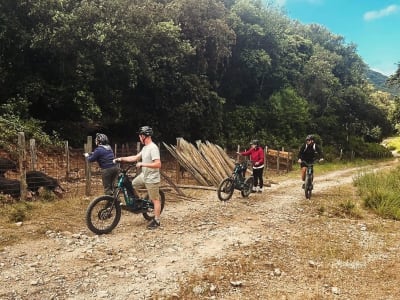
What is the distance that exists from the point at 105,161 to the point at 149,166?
1.22 meters

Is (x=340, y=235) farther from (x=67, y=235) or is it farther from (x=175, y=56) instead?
(x=175, y=56)

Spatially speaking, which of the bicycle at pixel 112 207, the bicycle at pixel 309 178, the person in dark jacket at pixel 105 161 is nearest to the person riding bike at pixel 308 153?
the bicycle at pixel 309 178

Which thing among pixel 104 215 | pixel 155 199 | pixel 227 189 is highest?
pixel 155 199

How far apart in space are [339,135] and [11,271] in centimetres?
3920

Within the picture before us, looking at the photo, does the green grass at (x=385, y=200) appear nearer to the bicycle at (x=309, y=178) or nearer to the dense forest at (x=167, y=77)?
the bicycle at (x=309, y=178)

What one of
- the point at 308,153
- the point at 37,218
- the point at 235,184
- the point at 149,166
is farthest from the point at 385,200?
the point at 37,218

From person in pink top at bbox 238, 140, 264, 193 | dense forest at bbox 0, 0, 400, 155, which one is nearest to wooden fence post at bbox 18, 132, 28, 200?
person in pink top at bbox 238, 140, 264, 193

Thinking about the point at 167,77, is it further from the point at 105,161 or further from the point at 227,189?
the point at 105,161

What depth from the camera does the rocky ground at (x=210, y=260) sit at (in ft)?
17.7

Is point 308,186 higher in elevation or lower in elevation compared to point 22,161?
lower

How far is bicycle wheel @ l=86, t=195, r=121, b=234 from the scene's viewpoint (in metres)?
7.37

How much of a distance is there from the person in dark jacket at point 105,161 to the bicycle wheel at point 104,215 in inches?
20.8

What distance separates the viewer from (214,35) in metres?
24.6

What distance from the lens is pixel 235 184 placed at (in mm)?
11688
